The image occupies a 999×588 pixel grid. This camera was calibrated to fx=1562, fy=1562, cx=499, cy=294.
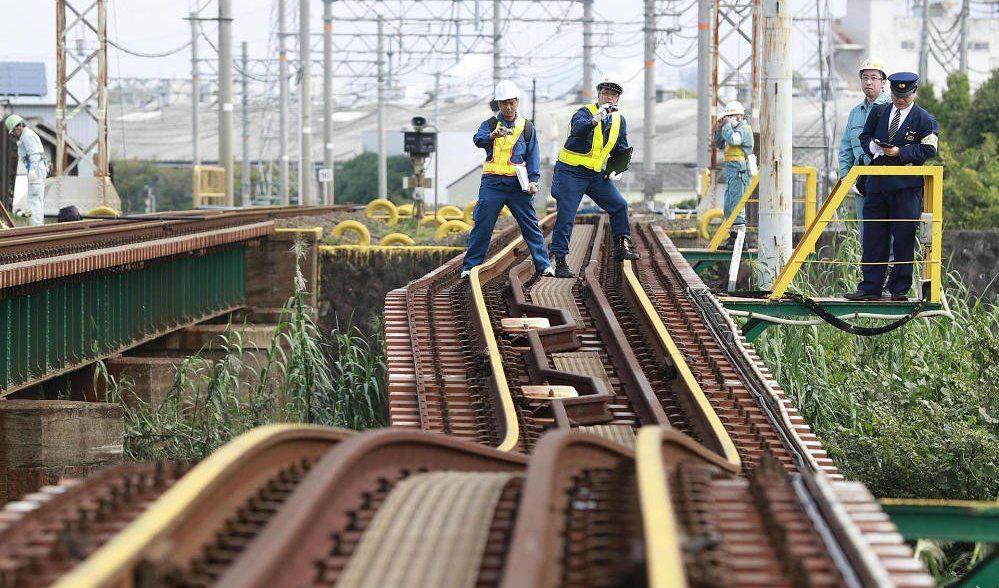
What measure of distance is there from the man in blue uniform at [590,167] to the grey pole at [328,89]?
1202 inches

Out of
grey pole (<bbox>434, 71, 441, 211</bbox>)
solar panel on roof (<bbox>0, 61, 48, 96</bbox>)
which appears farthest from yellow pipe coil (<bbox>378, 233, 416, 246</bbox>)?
solar panel on roof (<bbox>0, 61, 48, 96</bbox>)

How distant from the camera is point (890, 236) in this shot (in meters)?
12.0

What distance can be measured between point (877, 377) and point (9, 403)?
5.77 metres

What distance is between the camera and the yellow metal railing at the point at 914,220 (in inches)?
428

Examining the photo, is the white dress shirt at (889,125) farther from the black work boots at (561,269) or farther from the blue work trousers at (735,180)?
the blue work trousers at (735,180)

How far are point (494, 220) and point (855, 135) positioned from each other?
2.95m

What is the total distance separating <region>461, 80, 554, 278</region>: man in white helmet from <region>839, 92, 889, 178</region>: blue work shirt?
2.47m

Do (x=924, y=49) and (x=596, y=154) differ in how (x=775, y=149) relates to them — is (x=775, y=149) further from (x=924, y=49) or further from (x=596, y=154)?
(x=924, y=49)

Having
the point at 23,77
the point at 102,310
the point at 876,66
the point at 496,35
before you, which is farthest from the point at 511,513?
the point at 23,77

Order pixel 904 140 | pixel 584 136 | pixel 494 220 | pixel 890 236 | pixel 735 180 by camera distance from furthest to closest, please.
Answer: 1. pixel 735 180
2. pixel 584 136
3. pixel 494 220
4. pixel 890 236
5. pixel 904 140

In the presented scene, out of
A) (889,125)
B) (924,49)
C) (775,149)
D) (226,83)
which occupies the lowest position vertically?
(775,149)

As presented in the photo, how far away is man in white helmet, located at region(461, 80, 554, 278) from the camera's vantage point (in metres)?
12.0

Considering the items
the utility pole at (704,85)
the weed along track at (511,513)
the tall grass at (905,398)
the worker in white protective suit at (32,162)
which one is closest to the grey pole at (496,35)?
the utility pole at (704,85)

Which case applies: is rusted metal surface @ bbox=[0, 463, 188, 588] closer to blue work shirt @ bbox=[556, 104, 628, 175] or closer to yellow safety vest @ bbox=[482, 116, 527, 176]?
yellow safety vest @ bbox=[482, 116, 527, 176]
